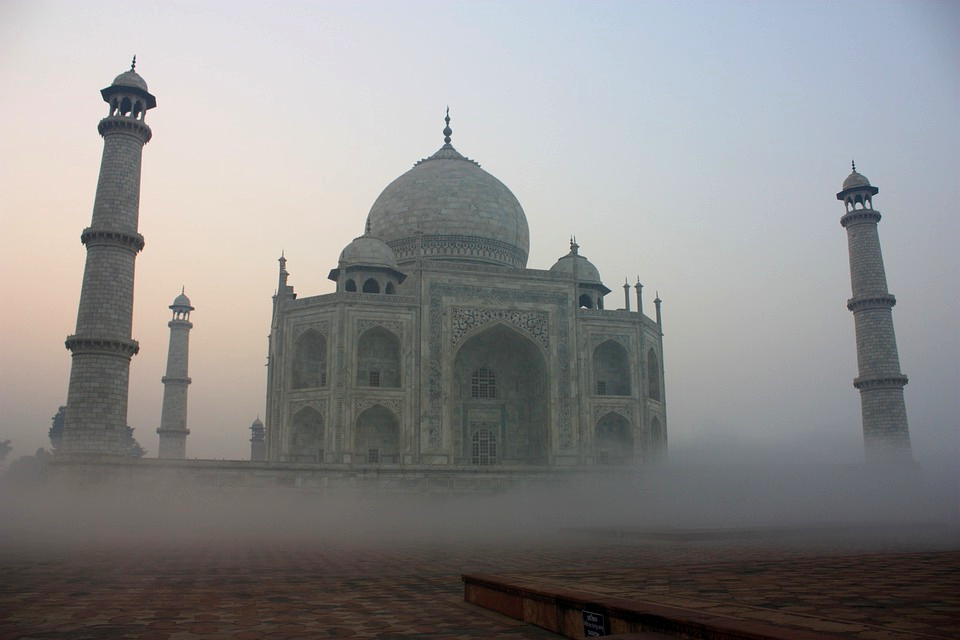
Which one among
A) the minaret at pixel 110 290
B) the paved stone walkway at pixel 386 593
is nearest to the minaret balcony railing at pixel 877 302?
the paved stone walkway at pixel 386 593

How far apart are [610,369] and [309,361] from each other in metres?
10.1

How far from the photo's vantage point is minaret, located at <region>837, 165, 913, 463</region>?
939 inches

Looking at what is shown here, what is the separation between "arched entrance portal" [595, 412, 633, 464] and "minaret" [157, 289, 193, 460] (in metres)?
16.3

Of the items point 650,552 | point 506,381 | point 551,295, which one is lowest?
point 650,552

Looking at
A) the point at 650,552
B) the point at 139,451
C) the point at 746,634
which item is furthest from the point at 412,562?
the point at 139,451

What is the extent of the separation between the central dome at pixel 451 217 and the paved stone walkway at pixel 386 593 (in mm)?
21805

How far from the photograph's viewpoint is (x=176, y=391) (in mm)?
31547

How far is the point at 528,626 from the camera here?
12.1 ft

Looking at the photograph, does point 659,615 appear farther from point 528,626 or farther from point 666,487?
point 666,487

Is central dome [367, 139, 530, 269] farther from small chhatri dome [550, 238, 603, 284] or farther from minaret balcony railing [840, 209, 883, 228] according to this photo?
minaret balcony railing [840, 209, 883, 228]

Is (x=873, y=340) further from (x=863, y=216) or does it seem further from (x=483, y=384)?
(x=483, y=384)

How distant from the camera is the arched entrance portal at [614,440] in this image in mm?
25625

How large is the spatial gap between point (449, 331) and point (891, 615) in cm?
2166

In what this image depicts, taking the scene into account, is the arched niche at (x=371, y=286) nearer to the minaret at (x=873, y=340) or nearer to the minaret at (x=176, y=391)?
the minaret at (x=176, y=391)
